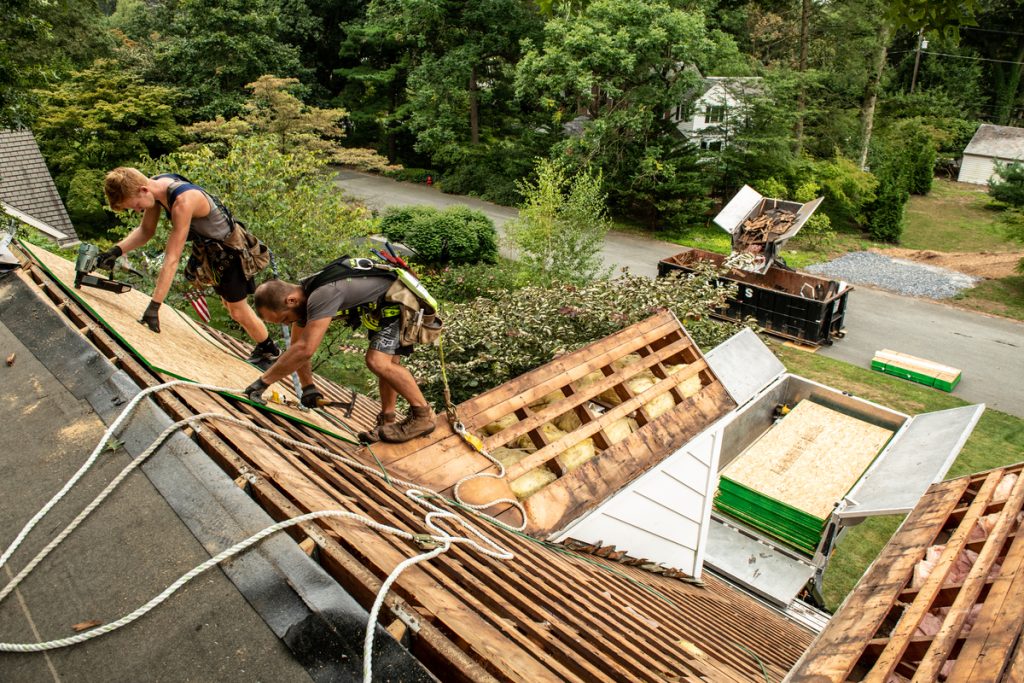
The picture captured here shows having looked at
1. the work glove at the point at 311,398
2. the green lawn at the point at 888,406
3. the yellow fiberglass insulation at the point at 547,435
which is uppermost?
the work glove at the point at 311,398

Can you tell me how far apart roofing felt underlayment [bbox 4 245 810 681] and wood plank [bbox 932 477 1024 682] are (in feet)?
3.84

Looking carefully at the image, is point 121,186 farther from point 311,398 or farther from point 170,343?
point 311,398

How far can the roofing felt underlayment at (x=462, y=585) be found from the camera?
7.04ft

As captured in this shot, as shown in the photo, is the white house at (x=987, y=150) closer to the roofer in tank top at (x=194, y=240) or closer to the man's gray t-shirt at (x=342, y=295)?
the man's gray t-shirt at (x=342, y=295)

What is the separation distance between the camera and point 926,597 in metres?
3.70

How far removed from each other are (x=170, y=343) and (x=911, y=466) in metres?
7.35

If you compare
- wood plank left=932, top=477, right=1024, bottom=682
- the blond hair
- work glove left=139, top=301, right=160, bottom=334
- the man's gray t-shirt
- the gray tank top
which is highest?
the blond hair

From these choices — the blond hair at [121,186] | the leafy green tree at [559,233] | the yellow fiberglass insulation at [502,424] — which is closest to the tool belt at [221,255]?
the blond hair at [121,186]

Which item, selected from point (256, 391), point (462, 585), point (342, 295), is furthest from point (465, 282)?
point (462, 585)

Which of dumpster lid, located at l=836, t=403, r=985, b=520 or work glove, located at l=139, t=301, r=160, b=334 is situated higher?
work glove, located at l=139, t=301, r=160, b=334

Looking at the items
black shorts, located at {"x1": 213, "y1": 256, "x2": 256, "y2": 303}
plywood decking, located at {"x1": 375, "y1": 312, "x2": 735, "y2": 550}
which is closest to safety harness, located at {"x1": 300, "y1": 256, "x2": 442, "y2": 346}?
plywood decking, located at {"x1": 375, "y1": 312, "x2": 735, "y2": 550}

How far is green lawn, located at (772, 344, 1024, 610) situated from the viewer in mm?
9023

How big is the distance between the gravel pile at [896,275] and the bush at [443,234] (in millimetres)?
11714

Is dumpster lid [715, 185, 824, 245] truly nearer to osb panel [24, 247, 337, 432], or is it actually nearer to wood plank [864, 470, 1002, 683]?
wood plank [864, 470, 1002, 683]
